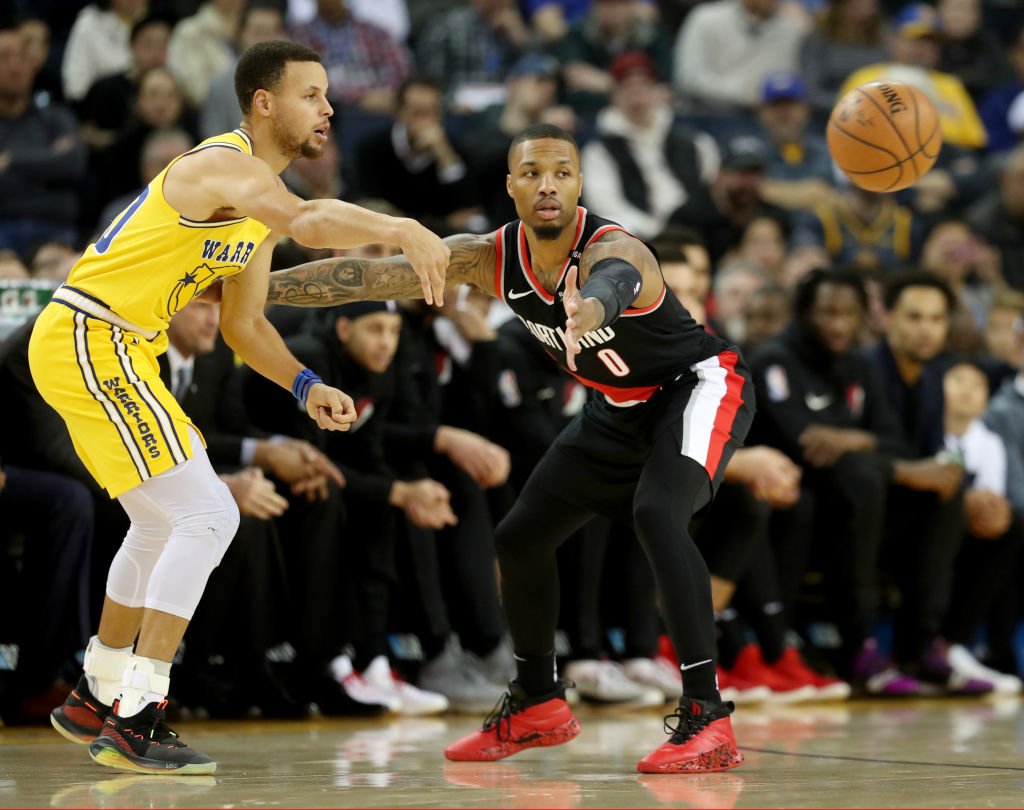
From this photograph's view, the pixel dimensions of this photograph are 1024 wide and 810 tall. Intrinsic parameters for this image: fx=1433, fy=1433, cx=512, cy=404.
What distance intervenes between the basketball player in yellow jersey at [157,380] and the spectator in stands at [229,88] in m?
5.35

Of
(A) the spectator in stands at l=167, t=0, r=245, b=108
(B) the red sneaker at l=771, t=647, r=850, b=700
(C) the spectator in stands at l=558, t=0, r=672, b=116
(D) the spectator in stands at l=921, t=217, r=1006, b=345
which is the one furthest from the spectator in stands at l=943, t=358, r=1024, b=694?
(A) the spectator in stands at l=167, t=0, r=245, b=108

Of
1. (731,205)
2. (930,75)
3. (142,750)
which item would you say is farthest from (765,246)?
(142,750)

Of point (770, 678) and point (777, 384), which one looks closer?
point (770, 678)

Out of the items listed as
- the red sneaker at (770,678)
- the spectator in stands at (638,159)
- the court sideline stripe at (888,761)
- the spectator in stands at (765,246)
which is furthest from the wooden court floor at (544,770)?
the spectator in stands at (638,159)

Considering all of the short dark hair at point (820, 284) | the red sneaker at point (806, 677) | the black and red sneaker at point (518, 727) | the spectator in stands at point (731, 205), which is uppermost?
the spectator in stands at point (731, 205)

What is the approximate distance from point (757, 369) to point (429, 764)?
3987 millimetres

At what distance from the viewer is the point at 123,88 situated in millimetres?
10352

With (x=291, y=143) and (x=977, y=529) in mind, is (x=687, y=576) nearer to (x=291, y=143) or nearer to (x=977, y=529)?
(x=291, y=143)

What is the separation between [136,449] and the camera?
4605mm

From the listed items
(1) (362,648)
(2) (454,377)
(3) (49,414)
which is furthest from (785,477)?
(3) (49,414)

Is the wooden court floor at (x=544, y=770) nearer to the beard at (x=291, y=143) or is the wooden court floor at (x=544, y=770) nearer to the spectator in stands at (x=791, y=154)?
the beard at (x=291, y=143)

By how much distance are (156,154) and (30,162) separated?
2.65 feet

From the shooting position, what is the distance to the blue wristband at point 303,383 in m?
4.91

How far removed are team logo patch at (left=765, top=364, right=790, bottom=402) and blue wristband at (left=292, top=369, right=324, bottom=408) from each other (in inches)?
157
